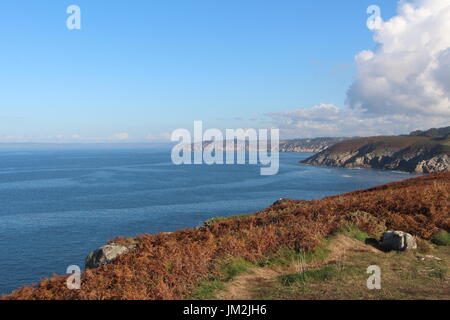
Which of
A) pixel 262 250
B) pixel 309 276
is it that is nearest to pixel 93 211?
pixel 262 250

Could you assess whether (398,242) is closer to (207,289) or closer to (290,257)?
(290,257)

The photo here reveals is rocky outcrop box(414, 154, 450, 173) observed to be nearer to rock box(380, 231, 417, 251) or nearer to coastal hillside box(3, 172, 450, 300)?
coastal hillside box(3, 172, 450, 300)

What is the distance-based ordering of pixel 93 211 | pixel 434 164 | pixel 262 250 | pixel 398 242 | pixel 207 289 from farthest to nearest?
pixel 434 164 < pixel 93 211 < pixel 398 242 < pixel 262 250 < pixel 207 289

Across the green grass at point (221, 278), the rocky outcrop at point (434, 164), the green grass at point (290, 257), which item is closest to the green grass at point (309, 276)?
the green grass at point (290, 257)

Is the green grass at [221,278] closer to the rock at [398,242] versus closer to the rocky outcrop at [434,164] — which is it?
the rock at [398,242]

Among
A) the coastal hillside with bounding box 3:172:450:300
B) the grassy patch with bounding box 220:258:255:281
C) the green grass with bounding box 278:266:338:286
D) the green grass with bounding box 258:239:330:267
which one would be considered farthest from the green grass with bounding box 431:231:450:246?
the grassy patch with bounding box 220:258:255:281
